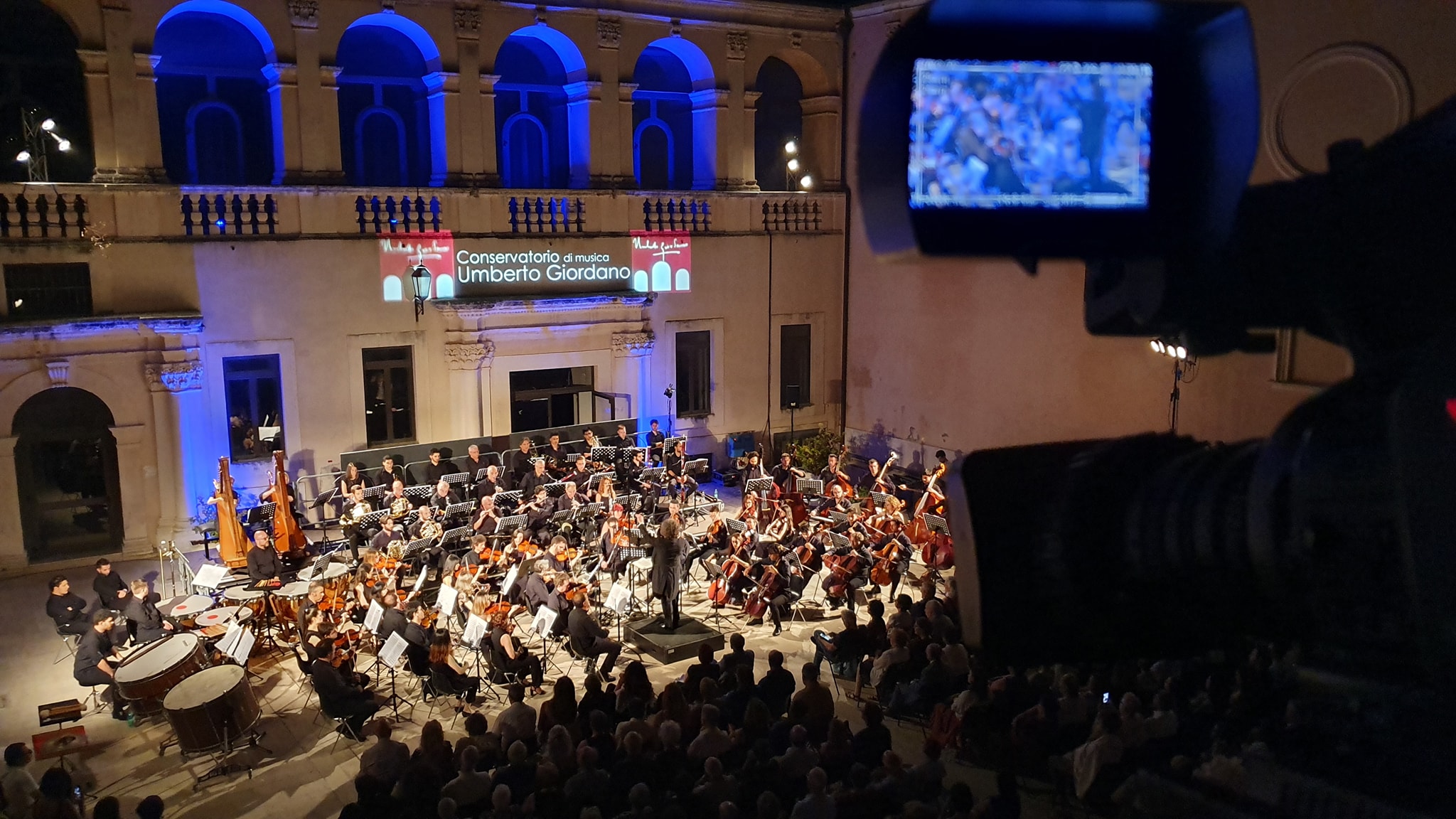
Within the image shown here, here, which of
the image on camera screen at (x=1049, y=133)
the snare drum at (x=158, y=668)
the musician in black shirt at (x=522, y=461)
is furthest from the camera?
the musician in black shirt at (x=522, y=461)

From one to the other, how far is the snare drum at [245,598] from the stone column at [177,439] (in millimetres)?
4489

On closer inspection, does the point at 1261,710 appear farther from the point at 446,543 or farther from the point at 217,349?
the point at 217,349

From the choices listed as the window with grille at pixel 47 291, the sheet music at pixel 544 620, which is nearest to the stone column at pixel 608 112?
the window with grille at pixel 47 291

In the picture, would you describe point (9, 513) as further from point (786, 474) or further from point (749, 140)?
point (749, 140)

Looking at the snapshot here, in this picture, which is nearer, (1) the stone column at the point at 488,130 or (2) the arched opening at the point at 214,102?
(2) the arched opening at the point at 214,102

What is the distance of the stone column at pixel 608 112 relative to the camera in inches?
856

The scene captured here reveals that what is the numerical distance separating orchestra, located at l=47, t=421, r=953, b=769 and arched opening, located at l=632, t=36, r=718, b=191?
277 inches

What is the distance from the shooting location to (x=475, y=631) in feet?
40.1

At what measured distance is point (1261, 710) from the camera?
9391 mm

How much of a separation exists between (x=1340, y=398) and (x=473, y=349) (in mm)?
19048

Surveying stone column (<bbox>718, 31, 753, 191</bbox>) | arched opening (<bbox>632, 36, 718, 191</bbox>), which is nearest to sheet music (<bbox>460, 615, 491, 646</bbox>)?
arched opening (<bbox>632, 36, 718, 191</bbox>)

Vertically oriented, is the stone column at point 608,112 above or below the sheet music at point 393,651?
above

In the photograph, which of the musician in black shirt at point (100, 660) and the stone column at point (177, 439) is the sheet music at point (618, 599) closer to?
the musician in black shirt at point (100, 660)

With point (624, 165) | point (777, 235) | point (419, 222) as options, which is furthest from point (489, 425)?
point (777, 235)
